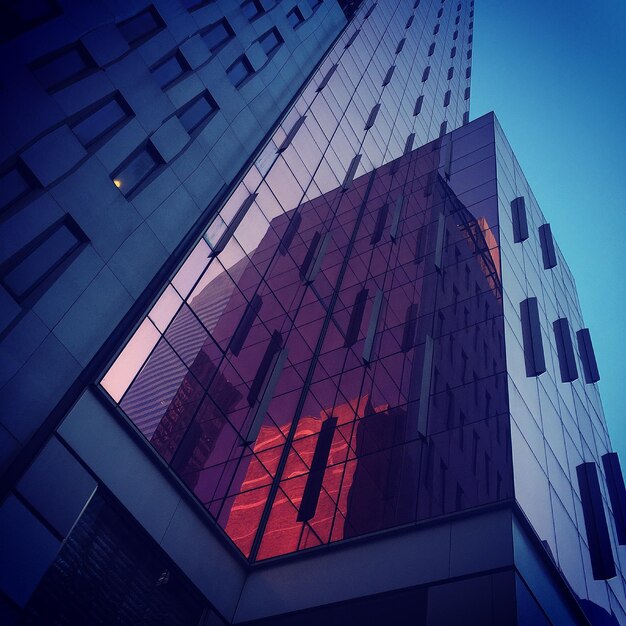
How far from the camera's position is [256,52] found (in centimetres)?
2638

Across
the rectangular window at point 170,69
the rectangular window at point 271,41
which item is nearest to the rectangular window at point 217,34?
the rectangular window at point 170,69

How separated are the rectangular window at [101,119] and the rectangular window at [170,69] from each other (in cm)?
238

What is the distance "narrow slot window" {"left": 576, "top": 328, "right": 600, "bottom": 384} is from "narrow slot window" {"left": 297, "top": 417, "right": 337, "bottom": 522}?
734 inches

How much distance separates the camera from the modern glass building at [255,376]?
14.0 m

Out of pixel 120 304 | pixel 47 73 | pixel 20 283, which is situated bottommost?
A: pixel 120 304

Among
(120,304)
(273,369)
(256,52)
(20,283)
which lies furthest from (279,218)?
(20,283)

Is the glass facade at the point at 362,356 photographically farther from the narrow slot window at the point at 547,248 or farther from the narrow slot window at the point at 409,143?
the narrow slot window at the point at 409,143

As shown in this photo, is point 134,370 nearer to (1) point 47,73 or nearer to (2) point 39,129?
(2) point 39,129

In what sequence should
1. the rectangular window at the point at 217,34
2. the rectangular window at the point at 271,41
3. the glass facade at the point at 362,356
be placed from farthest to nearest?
the rectangular window at the point at 271,41 → the rectangular window at the point at 217,34 → the glass facade at the point at 362,356

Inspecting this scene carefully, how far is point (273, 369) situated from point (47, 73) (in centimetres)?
1121

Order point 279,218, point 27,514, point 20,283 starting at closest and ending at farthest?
point 27,514, point 20,283, point 279,218

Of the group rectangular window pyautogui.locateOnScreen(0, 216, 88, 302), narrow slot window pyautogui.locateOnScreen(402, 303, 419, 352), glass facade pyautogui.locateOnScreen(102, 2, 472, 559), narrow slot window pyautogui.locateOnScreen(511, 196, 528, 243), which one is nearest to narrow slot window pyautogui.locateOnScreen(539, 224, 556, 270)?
narrow slot window pyautogui.locateOnScreen(511, 196, 528, 243)

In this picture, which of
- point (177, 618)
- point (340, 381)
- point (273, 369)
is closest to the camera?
point (177, 618)

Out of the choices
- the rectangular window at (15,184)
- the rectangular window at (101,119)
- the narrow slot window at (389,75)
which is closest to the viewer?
the rectangular window at (15,184)
